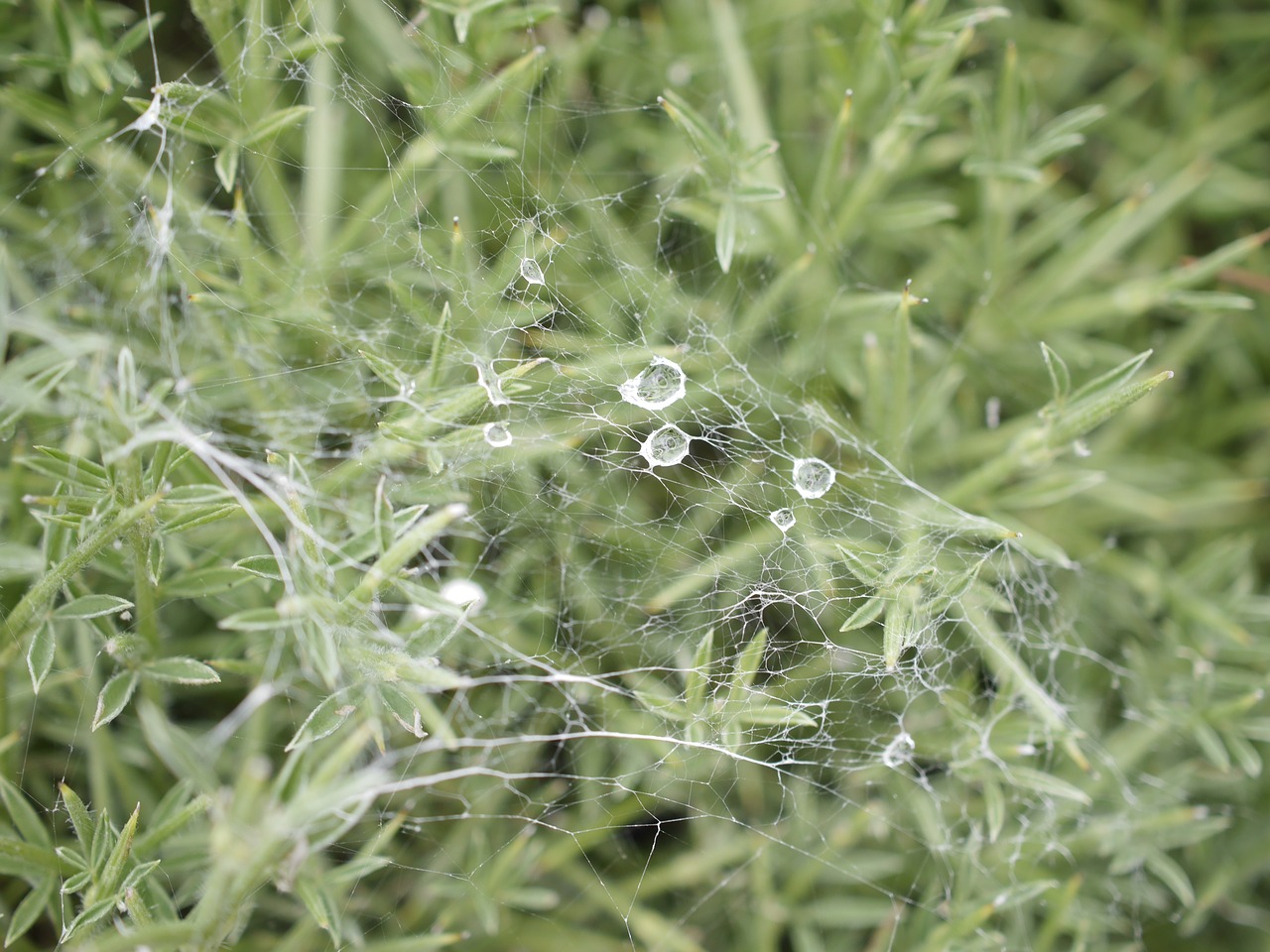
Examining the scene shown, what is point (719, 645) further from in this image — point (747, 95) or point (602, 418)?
point (747, 95)

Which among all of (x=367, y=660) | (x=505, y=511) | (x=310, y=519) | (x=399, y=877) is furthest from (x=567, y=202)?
(x=399, y=877)

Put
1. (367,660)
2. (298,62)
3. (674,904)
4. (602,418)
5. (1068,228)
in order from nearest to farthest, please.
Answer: (367,660)
(602,418)
(298,62)
(674,904)
(1068,228)

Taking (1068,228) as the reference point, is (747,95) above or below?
above

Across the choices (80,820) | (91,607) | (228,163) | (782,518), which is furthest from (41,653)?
(782,518)

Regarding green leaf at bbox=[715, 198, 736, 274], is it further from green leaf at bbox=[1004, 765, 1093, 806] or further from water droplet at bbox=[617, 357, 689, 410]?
green leaf at bbox=[1004, 765, 1093, 806]

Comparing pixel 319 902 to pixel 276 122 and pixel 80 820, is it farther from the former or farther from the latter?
pixel 276 122

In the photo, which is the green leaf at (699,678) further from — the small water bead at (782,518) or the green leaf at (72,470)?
the green leaf at (72,470)

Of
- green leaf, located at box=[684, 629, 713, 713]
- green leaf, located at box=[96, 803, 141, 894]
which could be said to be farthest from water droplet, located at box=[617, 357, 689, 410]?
green leaf, located at box=[96, 803, 141, 894]
